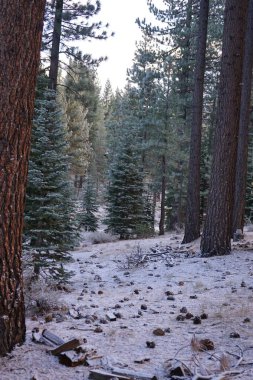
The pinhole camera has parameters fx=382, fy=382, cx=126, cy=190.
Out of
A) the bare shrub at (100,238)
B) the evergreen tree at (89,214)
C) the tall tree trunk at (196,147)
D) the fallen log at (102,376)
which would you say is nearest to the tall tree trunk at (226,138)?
the tall tree trunk at (196,147)

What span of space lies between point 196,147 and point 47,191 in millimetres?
5772

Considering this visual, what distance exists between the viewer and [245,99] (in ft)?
38.1

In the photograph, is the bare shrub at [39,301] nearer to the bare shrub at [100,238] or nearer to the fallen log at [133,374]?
the fallen log at [133,374]

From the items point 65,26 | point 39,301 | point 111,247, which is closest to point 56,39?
point 65,26

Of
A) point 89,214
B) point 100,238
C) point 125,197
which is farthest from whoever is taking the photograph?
point 89,214

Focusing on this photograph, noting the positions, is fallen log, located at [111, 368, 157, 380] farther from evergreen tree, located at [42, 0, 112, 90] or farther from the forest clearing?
evergreen tree, located at [42, 0, 112, 90]

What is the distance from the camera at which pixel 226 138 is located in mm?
8367

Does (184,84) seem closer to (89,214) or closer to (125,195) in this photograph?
(125,195)

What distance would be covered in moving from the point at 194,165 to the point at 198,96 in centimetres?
208

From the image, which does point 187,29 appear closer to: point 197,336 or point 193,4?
point 193,4

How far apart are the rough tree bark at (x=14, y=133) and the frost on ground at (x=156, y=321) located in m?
0.43

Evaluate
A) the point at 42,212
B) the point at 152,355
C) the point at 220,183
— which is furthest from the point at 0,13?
the point at 220,183

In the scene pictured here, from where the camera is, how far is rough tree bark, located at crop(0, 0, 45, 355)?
9.57ft

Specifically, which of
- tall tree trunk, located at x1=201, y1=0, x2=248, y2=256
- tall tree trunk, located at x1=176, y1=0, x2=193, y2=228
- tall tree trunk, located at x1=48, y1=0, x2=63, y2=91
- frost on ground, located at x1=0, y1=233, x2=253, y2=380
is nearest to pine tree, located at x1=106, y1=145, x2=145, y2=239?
tall tree trunk, located at x1=176, y1=0, x2=193, y2=228
